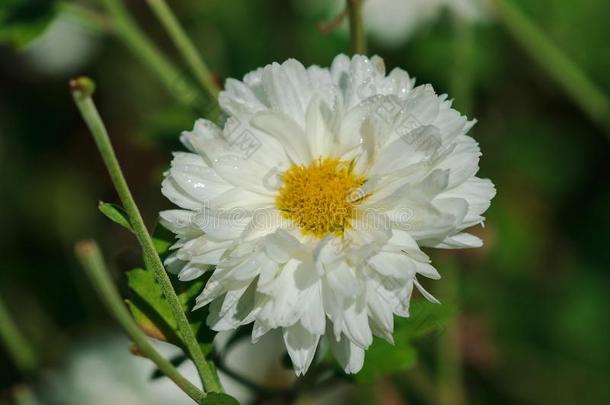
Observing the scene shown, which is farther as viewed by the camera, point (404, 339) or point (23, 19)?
point (23, 19)

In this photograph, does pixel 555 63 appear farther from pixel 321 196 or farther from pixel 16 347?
pixel 16 347

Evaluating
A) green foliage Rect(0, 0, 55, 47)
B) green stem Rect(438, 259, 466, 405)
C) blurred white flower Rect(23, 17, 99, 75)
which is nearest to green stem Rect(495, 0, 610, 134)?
green stem Rect(438, 259, 466, 405)

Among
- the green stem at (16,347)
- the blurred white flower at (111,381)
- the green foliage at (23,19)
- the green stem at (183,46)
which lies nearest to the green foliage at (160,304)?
the green stem at (183,46)

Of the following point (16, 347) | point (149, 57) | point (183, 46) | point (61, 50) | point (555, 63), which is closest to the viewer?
point (183, 46)

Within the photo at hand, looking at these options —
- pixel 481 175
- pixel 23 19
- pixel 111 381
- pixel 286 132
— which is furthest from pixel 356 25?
pixel 111 381

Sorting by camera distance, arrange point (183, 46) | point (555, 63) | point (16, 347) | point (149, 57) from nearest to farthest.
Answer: point (183, 46) < point (16, 347) < point (149, 57) < point (555, 63)

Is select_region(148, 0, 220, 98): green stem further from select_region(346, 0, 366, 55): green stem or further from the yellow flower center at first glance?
the yellow flower center

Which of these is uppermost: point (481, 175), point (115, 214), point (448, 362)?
point (115, 214)

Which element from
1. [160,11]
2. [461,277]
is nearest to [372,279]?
[160,11]
